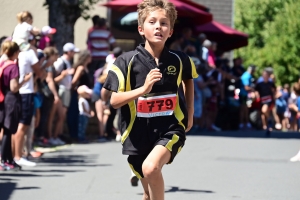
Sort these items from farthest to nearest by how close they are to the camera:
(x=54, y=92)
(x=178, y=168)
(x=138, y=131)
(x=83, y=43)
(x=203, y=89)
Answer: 1. (x=83, y=43)
2. (x=203, y=89)
3. (x=54, y=92)
4. (x=178, y=168)
5. (x=138, y=131)

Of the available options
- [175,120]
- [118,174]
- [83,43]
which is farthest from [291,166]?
[83,43]

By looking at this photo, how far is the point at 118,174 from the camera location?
1184cm

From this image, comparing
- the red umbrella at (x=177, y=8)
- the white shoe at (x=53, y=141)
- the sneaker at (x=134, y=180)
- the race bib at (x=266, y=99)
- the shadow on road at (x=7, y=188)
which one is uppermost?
the red umbrella at (x=177, y=8)

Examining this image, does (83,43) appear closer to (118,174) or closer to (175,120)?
(118,174)

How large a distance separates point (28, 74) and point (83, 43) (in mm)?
12581

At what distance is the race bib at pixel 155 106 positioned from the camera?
7152 mm

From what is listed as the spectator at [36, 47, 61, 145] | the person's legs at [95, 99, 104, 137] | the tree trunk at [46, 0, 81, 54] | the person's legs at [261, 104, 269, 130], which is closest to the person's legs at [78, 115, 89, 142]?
the person's legs at [95, 99, 104, 137]

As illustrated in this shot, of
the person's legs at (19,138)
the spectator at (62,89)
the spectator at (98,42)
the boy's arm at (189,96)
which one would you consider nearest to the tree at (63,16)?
the spectator at (98,42)

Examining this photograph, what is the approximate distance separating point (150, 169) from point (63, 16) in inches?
494

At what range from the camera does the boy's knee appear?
6805 mm

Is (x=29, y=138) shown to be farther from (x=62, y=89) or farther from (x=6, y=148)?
(x=62, y=89)

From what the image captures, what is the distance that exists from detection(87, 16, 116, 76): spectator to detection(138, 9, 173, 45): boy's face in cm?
1169

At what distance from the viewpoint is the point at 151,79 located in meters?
6.81

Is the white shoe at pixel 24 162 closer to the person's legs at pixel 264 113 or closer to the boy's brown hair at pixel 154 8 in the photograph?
the boy's brown hair at pixel 154 8
